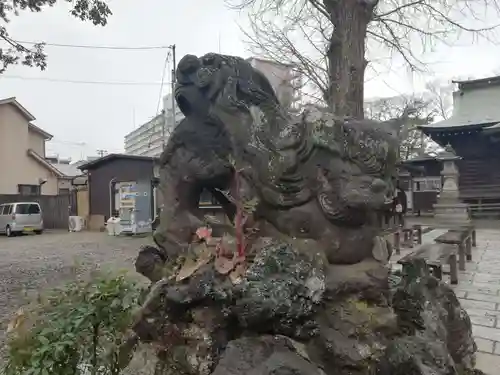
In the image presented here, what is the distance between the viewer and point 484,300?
15.5 feet

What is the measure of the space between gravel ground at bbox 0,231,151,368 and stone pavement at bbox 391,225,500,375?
316 cm

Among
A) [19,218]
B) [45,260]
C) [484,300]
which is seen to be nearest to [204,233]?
[484,300]

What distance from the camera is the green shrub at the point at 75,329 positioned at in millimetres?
1900

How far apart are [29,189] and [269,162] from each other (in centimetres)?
2317

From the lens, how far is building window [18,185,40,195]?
2181 cm

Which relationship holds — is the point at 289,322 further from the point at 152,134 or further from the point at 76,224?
the point at 152,134

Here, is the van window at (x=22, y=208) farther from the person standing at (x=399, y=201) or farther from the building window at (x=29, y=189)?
the person standing at (x=399, y=201)

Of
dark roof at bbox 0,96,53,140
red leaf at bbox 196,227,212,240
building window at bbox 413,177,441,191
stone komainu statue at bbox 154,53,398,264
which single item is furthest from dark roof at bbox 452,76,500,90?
dark roof at bbox 0,96,53,140

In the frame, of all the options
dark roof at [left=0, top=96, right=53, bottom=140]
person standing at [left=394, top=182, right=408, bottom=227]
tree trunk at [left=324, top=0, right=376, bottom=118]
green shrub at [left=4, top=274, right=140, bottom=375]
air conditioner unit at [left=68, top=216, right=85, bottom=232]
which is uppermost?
dark roof at [left=0, top=96, right=53, bottom=140]

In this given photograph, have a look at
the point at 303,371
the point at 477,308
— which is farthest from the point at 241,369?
the point at 477,308

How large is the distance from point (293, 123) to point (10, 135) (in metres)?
22.3

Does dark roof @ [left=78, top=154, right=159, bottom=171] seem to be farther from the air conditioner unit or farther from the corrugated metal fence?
the corrugated metal fence

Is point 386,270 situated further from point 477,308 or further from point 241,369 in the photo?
point 477,308

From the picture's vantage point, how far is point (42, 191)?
2320 cm
